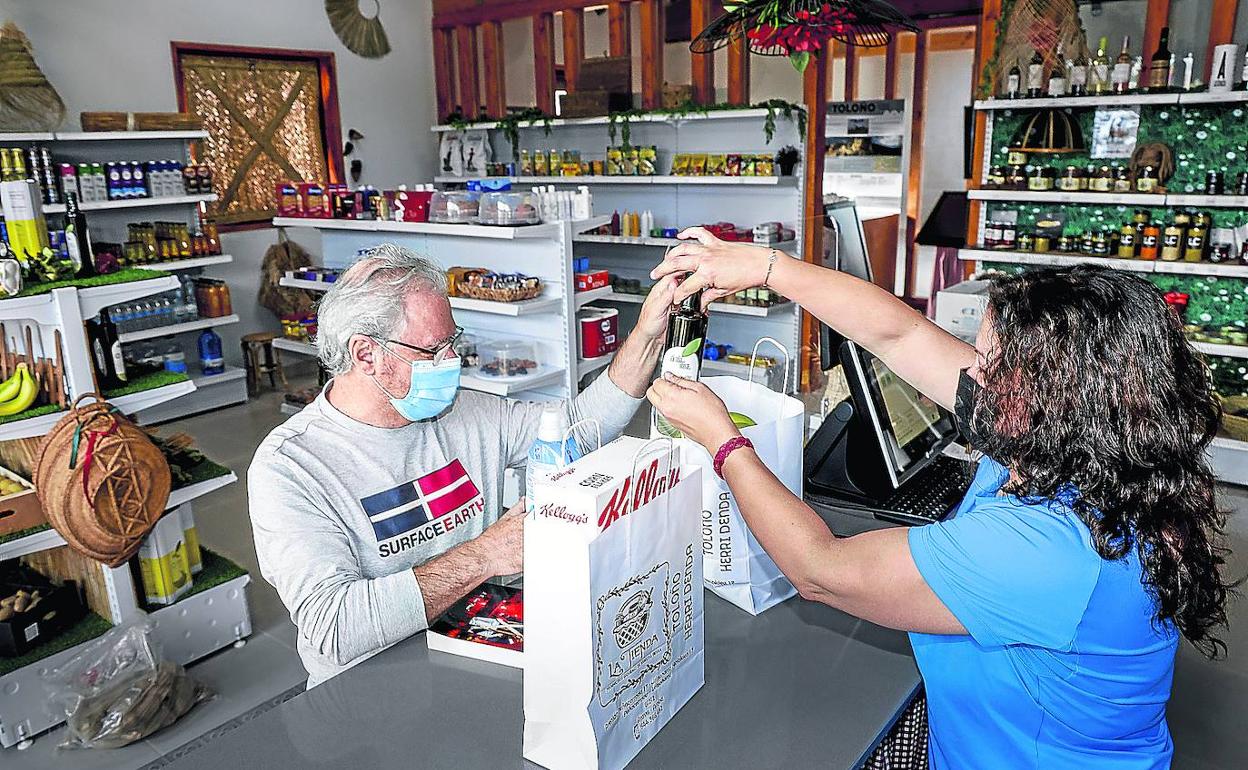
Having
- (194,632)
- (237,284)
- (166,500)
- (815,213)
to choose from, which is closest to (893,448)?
(166,500)

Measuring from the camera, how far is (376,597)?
155 centimetres

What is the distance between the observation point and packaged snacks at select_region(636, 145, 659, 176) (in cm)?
670

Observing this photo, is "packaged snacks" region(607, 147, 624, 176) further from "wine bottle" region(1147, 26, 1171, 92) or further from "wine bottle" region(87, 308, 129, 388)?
"wine bottle" region(87, 308, 129, 388)

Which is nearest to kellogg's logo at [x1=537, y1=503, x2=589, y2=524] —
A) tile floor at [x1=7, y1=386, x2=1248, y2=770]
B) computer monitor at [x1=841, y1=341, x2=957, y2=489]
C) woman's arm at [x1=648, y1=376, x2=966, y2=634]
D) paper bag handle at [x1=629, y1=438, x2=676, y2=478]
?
paper bag handle at [x1=629, y1=438, x2=676, y2=478]

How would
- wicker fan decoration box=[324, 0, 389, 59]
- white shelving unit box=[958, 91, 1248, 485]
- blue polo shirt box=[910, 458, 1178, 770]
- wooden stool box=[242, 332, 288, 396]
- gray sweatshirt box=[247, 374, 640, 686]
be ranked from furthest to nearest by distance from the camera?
wicker fan decoration box=[324, 0, 389, 59] < wooden stool box=[242, 332, 288, 396] < white shelving unit box=[958, 91, 1248, 485] < gray sweatshirt box=[247, 374, 640, 686] < blue polo shirt box=[910, 458, 1178, 770]

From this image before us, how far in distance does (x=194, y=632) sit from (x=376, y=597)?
2.14 metres

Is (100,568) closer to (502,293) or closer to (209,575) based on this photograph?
(209,575)

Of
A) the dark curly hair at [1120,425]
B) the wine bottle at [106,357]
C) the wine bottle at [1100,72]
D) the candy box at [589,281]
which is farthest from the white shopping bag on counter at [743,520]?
the wine bottle at [1100,72]

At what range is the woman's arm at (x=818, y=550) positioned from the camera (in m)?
1.22

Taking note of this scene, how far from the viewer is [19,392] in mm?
2840

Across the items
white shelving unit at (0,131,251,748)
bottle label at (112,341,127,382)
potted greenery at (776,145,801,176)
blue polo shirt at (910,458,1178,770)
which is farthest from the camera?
potted greenery at (776,145,801,176)

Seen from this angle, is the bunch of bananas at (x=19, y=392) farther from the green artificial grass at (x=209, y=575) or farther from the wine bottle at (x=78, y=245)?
the green artificial grass at (x=209, y=575)

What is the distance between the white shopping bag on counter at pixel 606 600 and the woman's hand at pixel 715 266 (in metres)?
0.62

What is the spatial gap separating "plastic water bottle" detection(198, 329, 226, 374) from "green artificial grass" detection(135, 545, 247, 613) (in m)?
3.50
